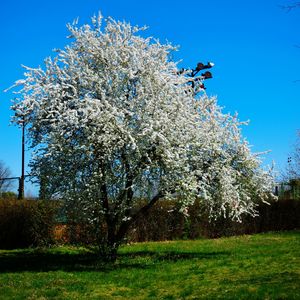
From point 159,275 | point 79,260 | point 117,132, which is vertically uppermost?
point 117,132

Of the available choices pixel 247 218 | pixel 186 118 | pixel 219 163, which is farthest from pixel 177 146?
pixel 247 218

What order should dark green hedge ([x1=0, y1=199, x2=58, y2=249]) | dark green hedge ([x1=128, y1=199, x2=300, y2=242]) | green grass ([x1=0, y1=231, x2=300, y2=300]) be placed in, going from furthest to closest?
dark green hedge ([x1=128, y1=199, x2=300, y2=242]) → dark green hedge ([x1=0, y1=199, x2=58, y2=249]) → green grass ([x1=0, y1=231, x2=300, y2=300])

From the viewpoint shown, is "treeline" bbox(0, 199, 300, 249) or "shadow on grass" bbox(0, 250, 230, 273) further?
"treeline" bbox(0, 199, 300, 249)

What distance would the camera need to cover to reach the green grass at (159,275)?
27.9 feet

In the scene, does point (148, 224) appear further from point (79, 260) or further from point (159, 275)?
point (159, 275)

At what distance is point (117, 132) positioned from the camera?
36.0 feet

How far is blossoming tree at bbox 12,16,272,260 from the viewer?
11.0 m

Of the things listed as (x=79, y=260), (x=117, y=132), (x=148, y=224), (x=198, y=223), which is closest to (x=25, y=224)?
(x=148, y=224)

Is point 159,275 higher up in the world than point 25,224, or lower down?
lower down

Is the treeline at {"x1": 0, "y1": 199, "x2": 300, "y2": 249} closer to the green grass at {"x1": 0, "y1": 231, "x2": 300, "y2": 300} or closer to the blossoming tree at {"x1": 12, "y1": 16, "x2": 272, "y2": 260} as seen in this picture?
the green grass at {"x1": 0, "y1": 231, "x2": 300, "y2": 300}

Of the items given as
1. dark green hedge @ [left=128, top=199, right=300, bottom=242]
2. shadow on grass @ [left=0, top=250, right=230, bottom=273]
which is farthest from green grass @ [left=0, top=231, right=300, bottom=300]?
dark green hedge @ [left=128, top=199, right=300, bottom=242]

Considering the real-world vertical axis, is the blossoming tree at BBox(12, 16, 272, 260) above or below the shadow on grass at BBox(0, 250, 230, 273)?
above

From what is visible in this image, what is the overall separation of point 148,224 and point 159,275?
31.2 ft

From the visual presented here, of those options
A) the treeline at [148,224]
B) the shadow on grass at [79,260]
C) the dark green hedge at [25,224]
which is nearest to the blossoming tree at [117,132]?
the shadow on grass at [79,260]
